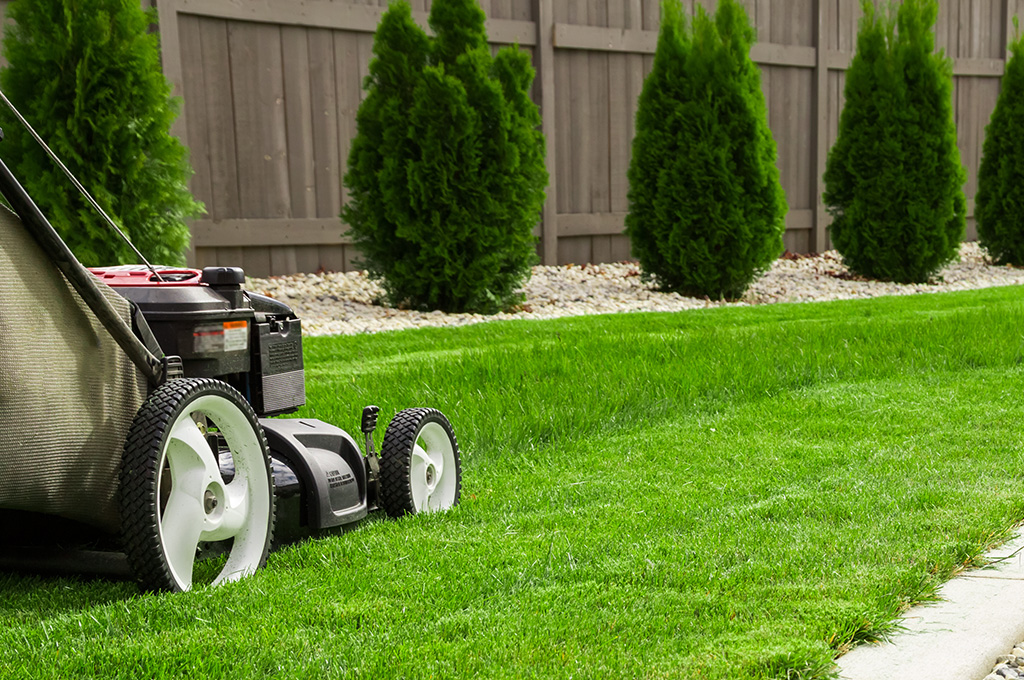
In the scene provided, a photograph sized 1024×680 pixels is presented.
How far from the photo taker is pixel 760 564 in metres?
2.87

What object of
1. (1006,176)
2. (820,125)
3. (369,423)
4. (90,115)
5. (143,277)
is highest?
(820,125)

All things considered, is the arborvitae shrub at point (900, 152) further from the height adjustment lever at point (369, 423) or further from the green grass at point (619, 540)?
the height adjustment lever at point (369, 423)

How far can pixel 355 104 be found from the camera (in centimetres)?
1033

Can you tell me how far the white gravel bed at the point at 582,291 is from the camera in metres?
8.58

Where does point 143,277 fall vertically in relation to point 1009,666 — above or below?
above

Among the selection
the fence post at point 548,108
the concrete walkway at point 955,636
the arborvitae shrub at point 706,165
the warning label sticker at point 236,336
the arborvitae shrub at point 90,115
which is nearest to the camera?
the concrete walkway at point 955,636

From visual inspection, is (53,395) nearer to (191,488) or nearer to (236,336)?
(191,488)

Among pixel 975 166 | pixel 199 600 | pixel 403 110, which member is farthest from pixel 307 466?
pixel 975 166

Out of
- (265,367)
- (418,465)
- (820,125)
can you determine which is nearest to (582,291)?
(820,125)

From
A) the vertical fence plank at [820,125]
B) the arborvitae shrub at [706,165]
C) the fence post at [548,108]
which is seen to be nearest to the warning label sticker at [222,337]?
the arborvitae shrub at [706,165]

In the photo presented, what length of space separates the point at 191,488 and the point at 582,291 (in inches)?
313

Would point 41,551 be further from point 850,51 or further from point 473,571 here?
point 850,51

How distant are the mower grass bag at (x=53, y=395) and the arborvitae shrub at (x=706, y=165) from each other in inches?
329

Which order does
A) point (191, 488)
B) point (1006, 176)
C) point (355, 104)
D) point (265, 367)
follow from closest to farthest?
1. point (191, 488)
2. point (265, 367)
3. point (355, 104)
4. point (1006, 176)
